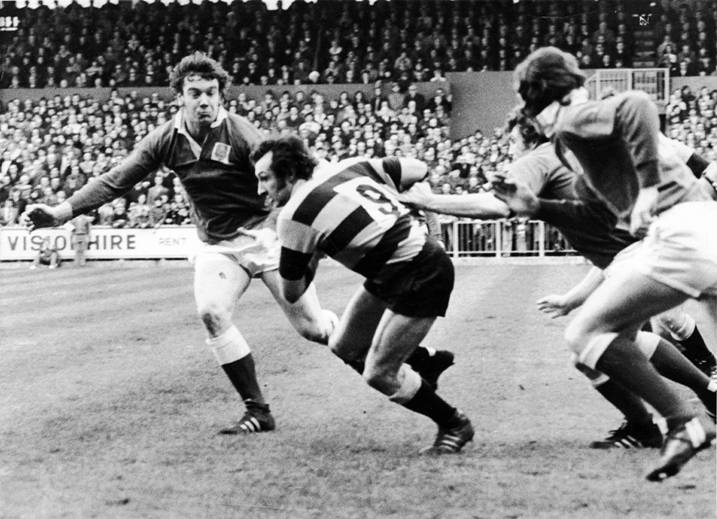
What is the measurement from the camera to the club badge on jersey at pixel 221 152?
7.10 metres

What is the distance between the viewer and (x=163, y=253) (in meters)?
26.7

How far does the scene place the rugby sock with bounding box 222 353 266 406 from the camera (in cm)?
693

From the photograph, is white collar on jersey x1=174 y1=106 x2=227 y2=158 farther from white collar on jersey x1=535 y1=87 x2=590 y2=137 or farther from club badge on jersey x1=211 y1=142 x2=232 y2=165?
white collar on jersey x1=535 y1=87 x2=590 y2=137

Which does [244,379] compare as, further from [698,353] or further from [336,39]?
[336,39]

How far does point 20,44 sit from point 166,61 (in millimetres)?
5131

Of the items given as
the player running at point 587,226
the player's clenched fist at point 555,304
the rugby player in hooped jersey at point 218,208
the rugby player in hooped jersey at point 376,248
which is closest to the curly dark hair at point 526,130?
the player running at point 587,226

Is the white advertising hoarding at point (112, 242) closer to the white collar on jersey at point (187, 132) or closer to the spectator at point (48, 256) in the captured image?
the spectator at point (48, 256)

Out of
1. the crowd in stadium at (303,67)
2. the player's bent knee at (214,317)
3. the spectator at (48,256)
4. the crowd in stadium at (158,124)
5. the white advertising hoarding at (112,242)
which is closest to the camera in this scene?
the player's bent knee at (214,317)

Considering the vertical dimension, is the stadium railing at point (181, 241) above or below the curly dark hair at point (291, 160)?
below

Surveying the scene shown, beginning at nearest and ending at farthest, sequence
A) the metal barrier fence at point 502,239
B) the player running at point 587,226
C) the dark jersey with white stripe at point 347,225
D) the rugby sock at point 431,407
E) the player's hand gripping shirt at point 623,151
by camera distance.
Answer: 1. the player's hand gripping shirt at point 623,151
2. the player running at point 587,226
3. the dark jersey with white stripe at point 347,225
4. the rugby sock at point 431,407
5. the metal barrier fence at point 502,239

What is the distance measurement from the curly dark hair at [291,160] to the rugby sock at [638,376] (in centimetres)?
189

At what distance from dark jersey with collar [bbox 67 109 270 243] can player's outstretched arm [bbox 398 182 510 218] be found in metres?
1.87

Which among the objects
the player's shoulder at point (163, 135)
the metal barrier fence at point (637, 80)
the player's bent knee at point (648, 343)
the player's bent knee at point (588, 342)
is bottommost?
the metal barrier fence at point (637, 80)

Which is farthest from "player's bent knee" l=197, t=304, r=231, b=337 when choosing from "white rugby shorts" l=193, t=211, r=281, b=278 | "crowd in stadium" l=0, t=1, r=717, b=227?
"crowd in stadium" l=0, t=1, r=717, b=227
